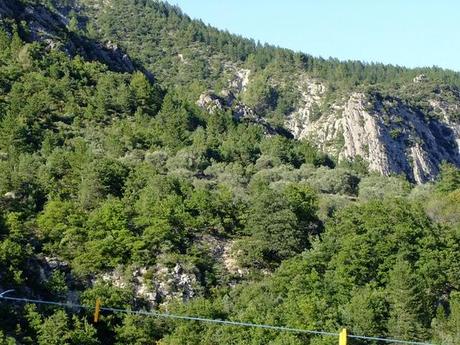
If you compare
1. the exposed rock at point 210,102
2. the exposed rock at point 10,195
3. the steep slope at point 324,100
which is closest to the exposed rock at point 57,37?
the exposed rock at point 210,102

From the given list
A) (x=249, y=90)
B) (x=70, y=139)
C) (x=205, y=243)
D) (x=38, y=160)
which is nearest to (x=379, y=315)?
(x=205, y=243)

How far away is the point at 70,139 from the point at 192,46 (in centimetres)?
12521

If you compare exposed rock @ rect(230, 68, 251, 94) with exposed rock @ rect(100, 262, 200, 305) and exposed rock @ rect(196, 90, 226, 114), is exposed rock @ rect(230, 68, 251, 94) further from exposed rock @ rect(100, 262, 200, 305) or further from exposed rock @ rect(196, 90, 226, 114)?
exposed rock @ rect(100, 262, 200, 305)

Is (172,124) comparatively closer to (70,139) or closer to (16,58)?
(70,139)

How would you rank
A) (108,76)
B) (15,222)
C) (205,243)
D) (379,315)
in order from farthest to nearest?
(108,76)
(205,243)
(15,222)
(379,315)

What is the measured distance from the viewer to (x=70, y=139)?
252 ft

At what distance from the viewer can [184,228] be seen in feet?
183

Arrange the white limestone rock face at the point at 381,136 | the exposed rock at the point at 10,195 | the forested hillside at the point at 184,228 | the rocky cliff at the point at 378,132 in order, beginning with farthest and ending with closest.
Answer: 1. the rocky cliff at the point at 378,132
2. the white limestone rock face at the point at 381,136
3. the exposed rock at the point at 10,195
4. the forested hillside at the point at 184,228

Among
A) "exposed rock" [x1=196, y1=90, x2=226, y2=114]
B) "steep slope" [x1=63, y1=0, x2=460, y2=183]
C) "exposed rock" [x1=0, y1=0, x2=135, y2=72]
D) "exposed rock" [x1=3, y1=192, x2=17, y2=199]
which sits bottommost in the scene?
"exposed rock" [x1=3, y1=192, x2=17, y2=199]

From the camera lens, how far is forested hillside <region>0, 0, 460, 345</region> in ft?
145

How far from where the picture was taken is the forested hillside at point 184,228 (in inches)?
1742

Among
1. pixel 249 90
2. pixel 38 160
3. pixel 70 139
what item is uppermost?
pixel 249 90

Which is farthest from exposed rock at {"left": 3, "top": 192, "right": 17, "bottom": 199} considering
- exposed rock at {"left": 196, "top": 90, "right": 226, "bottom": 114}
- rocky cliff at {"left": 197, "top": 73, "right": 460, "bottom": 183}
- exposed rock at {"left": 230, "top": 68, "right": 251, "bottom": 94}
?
exposed rock at {"left": 230, "top": 68, "right": 251, "bottom": 94}

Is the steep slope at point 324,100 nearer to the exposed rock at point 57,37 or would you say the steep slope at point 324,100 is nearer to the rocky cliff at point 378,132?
the rocky cliff at point 378,132
